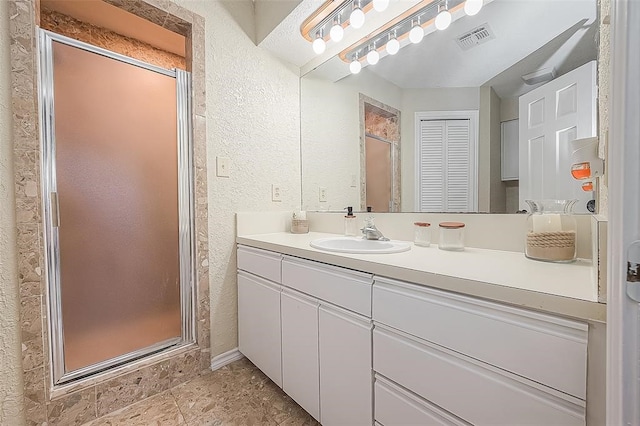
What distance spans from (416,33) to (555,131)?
0.84 meters

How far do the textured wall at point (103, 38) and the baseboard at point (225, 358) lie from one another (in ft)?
7.94

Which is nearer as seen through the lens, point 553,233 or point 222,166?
point 553,233

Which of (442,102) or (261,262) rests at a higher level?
(442,102)

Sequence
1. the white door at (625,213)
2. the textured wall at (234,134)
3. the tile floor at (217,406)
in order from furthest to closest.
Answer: the textured wall at (234,134)
the tile floor at (217,406)
the white door at (625,213)

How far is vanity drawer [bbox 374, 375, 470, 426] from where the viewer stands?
74 centimetres

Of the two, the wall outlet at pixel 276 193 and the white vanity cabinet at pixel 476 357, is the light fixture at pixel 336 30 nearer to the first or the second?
the wall outlet at pixel 276 193

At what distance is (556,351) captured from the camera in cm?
55

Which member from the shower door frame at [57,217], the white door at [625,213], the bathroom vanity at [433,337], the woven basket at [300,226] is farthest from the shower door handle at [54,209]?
the white door at [625,213]

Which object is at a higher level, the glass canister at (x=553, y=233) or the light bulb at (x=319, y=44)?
the light bulb at (x=319, y=44)

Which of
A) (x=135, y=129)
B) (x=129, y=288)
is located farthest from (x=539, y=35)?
(x=129, y=288)

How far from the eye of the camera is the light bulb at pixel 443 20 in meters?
1.29

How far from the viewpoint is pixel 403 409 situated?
817 millimetres

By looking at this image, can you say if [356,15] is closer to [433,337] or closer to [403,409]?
[433,337]

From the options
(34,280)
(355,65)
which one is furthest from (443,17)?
(34,280)
